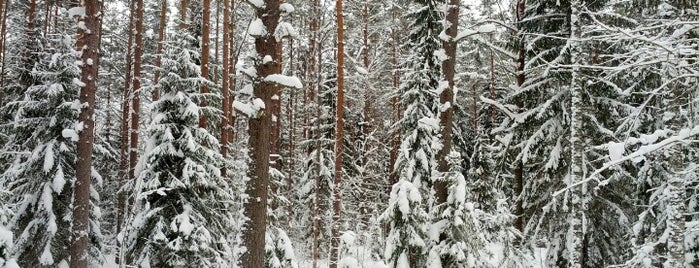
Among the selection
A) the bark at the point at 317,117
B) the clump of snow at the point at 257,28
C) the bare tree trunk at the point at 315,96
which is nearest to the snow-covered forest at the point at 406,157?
the clump of snow at the point at 257,28

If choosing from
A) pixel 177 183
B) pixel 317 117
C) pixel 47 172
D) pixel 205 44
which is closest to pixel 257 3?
pixel 177 183

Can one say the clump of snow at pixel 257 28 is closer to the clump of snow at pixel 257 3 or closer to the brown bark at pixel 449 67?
the clump of snow at pixel 257 3

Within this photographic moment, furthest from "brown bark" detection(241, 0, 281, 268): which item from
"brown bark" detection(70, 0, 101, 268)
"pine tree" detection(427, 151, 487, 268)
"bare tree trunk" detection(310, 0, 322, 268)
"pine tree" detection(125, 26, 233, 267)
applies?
"bare tree trunk" detection(310, 0, 322, 268)

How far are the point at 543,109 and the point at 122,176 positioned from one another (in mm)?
14983

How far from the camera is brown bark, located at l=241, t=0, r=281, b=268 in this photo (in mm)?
7781

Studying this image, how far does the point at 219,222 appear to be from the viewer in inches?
506

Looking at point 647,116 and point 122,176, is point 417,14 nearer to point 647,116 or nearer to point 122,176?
point 647,116

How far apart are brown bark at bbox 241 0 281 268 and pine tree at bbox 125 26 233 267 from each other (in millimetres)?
4184

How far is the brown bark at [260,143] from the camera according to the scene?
7781mm

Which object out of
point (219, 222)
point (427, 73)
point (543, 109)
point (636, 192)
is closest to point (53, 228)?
point (219, 222)

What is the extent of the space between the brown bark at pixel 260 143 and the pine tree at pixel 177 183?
4.18m

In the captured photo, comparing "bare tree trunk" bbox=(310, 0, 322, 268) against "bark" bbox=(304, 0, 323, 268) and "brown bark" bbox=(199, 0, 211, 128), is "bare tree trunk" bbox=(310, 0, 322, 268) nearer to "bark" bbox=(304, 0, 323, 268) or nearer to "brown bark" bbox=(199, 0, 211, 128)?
"bark" bbox=(304, 0, 323, 268)

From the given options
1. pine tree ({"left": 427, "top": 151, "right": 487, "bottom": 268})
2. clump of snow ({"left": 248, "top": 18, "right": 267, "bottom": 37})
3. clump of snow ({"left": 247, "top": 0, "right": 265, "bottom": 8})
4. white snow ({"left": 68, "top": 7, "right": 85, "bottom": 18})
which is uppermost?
white snow ({"left": 68, "top": 7, "right": 85, "bottom": 18})

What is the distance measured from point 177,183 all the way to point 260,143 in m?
4.78
